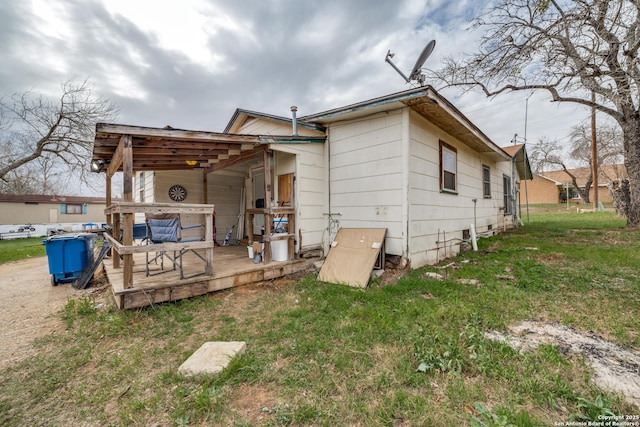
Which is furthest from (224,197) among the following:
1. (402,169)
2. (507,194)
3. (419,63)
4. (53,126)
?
(507,194)

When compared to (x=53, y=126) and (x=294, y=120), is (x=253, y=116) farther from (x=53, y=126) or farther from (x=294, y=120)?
(x=53, y=126)

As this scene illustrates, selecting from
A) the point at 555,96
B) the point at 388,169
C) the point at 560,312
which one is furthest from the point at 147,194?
the point at 555,96

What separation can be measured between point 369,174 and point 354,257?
5.24ft

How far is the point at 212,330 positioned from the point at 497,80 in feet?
28.4

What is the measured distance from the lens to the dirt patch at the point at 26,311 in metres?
2.67

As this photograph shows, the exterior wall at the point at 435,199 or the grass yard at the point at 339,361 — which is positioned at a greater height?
the exterior wall at the point at 435,199

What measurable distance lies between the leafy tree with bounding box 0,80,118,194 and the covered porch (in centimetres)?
910

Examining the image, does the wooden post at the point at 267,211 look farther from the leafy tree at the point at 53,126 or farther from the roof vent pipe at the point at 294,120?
the leafy tree at the point at 53,126

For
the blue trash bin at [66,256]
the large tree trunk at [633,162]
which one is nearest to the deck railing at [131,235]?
the blue trash bin at [66,256]

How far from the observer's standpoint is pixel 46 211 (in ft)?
68.2

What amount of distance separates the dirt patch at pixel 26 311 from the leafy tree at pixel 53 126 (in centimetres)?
881

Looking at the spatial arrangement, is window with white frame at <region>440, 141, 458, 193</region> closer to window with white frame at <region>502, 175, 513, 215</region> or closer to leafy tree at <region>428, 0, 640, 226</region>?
leafy tree at <region>428, 0, 640, 226</region>

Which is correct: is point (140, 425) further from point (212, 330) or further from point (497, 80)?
point (497, 80)

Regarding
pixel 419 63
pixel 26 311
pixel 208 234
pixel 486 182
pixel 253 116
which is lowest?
pixel 26 311
